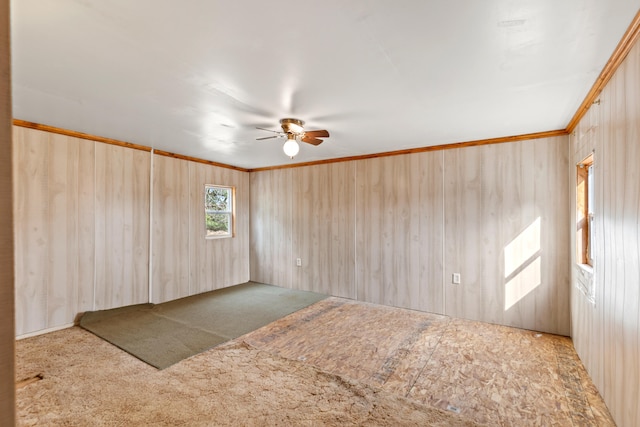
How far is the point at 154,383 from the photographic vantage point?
2393 millimetres

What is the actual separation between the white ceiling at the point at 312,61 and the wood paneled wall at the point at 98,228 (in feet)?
2.09

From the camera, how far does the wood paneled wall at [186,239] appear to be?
178 inches

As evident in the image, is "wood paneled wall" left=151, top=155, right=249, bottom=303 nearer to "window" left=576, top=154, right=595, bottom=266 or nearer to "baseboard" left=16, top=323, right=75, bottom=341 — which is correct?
"baseboard" left=16, top=323, right=75, bottom=341

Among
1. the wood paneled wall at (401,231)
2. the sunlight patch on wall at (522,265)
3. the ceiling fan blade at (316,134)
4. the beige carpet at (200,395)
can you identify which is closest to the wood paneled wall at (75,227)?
the beige carpet at (200,395)

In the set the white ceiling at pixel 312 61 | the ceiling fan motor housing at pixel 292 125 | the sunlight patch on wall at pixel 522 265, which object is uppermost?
the white ceiling at pixel 312 61

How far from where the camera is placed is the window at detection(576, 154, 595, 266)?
2867 millimetres

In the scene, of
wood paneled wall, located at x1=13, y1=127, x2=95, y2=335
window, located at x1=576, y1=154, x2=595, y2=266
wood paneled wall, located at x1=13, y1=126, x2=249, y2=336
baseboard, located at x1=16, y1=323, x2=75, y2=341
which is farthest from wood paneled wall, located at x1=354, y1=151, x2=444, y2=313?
baseboard, located at x1=16, y1=323, x2=75, y2=341

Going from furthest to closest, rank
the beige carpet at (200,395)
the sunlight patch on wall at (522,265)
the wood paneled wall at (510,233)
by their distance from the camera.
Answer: the sunlight patch on wall at (522,265)
the wood paneled wall at (510,233)
the beige carpet at (200,395)

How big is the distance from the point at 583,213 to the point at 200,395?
402cm

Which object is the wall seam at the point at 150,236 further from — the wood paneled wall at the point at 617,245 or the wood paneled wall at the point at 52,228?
the wood paneled wall at the point at 617,245

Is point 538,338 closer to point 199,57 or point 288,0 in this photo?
point 288,0

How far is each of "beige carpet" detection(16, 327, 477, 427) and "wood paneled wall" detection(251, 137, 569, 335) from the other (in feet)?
7.15

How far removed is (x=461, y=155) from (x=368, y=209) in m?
1.57

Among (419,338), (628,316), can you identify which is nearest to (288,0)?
(628,316)
